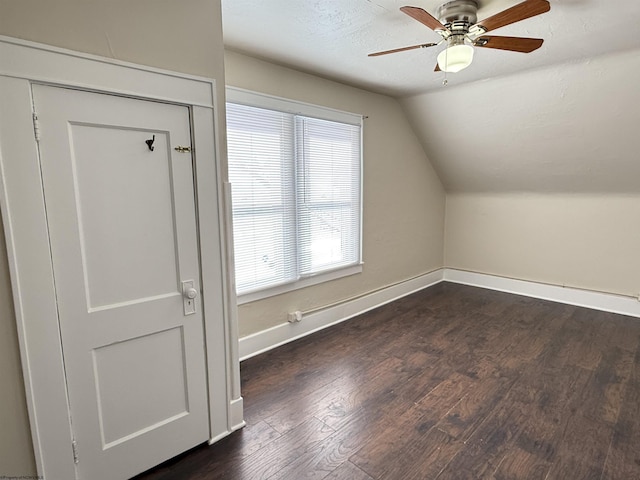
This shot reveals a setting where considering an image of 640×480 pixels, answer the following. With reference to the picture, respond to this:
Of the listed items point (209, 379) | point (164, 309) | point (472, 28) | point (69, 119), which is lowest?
point (209, 379)

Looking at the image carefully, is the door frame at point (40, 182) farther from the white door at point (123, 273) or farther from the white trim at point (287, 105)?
the white trim at point (287, 105)

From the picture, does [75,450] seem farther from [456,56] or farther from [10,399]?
[456,56]

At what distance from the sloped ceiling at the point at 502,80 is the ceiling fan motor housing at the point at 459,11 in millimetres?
65

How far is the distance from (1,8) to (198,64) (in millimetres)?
749

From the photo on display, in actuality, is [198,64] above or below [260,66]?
below

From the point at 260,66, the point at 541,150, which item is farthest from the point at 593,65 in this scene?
the point at 260,66

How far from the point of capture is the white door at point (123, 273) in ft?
4.79

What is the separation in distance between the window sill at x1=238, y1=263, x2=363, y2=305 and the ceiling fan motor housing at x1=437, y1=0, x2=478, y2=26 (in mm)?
2348

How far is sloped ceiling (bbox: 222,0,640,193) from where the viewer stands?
6.88 feet

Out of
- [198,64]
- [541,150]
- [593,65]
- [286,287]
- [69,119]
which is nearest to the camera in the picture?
[69,119]

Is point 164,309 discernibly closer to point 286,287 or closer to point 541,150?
point 286,287

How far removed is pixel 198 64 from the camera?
1.76 meters

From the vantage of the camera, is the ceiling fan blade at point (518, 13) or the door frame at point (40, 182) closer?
the door frame at point (40, 182)

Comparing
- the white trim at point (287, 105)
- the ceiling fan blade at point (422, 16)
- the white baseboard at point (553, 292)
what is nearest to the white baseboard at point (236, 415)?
the white trim at point (287, 105)
